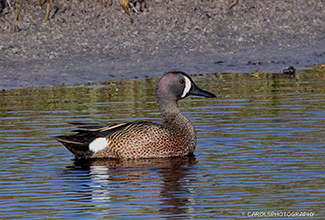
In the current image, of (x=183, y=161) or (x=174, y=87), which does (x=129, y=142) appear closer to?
(x=183, y=161)

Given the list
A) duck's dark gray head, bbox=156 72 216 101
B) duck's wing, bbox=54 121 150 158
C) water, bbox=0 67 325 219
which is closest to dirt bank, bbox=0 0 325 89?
water, bbox=0 67 325 219

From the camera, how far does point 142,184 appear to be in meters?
8.32

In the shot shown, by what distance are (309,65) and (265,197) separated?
1035 cm

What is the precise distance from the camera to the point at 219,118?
1198 centimetres


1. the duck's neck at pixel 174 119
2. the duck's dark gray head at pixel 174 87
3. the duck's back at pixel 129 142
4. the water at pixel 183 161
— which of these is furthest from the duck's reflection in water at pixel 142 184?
the duck's dark gray head at pixel 174 87

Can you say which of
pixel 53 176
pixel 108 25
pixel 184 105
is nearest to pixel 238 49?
pixel 108 25

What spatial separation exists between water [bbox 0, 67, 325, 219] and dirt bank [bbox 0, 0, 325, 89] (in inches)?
64.1

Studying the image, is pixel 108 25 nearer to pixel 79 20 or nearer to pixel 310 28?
pixel 79 20

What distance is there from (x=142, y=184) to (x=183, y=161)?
1483 millimetres

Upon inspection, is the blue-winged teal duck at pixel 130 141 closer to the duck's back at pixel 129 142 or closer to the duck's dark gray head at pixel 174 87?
the duck's back at pixel 129 142

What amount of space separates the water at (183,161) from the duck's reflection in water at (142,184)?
1 centimetres

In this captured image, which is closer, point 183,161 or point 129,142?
point 183,161

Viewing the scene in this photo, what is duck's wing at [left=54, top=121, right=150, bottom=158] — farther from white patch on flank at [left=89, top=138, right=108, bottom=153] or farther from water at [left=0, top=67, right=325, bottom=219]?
water at [left=0, top=67, right=325, bottom=219]

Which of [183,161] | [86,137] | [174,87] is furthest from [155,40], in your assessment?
[183,161]
